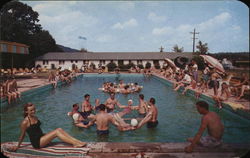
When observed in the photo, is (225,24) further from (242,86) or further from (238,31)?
(242,86)

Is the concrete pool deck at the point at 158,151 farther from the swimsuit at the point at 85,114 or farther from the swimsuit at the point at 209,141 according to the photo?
the swimsuit at the point at 85,114

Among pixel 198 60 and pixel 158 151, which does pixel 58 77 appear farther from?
pixel 158 151

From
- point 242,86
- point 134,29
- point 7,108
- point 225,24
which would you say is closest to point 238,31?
point 225,24

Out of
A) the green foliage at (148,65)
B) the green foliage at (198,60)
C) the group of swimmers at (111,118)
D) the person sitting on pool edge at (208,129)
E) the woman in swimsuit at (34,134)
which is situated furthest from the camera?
the green foliage at (148,65)

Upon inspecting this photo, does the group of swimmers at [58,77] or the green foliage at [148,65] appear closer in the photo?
the group of swimmers at [58,77]

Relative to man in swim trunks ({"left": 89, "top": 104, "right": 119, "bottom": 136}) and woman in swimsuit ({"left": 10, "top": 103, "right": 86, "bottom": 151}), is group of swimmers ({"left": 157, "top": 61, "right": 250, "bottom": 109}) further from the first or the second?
woman in swimsuit ({"left": 10, "top": 103, "right": 86, "bottom": 151})

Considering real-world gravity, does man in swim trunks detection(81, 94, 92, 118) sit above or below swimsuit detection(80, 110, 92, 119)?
above

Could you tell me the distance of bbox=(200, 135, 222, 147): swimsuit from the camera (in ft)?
17.4

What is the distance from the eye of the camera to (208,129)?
17.8ft

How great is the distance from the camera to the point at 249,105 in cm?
915

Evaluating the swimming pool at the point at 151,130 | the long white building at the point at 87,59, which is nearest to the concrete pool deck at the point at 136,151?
the swimming pool at the point at 151,130

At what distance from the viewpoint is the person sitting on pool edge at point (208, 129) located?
207 inches

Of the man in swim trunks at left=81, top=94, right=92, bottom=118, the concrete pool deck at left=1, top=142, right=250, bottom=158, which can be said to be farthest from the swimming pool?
the concrete pool deck at left=1, top=142, right=250, bottom=158

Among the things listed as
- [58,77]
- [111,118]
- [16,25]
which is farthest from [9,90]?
[16,25]
